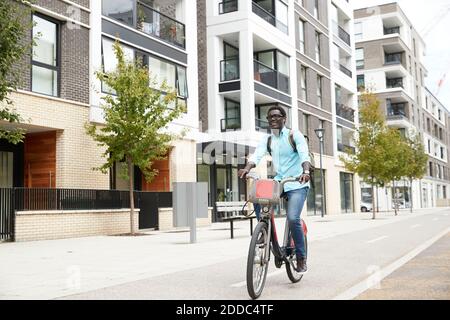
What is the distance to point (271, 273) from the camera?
22.7ft

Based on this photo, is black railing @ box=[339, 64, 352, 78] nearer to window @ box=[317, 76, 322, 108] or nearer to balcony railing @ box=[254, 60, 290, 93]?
window @ box=[317, 76, 322, 108]

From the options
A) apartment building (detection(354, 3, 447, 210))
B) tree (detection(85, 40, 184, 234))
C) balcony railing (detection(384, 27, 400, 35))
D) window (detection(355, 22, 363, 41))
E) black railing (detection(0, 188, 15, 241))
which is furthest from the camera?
balcony railing (detection(384, 27, 400, 35))

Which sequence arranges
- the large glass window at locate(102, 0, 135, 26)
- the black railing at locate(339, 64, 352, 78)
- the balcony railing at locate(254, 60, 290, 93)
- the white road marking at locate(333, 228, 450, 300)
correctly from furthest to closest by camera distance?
1. the black railing at locate(339, 64, 352, 78)
2. the balcony railing at locate(254, 60, 290, 93)
3. the large glass window at locate(102, 0, 135, 26)
4. the white road marking at locate(333, 228, 450, 300)

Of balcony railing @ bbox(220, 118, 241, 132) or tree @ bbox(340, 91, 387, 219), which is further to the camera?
tree @ bbox(340, 91, 387, 219)

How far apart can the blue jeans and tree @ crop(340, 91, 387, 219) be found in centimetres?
2102

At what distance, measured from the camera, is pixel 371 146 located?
89.1 feet

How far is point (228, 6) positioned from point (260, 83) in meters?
3.99

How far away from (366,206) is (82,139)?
3466 cm

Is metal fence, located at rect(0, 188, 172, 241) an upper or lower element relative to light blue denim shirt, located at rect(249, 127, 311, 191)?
lower

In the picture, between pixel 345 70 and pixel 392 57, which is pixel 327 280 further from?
pixel 392 57

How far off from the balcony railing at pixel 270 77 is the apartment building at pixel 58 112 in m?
12.1

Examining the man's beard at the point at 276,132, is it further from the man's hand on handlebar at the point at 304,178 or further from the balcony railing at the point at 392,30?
the balcony railing at the point at 392,30

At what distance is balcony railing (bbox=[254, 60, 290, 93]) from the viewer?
27138 mm

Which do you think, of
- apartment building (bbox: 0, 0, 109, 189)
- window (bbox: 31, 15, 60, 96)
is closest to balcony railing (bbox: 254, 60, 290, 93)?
apartment building (bbox: 0, 0, 109, 189)
